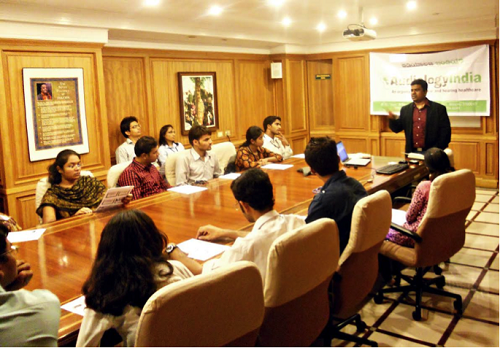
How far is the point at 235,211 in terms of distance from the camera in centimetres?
329

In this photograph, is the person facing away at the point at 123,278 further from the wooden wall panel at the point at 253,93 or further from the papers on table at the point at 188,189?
A: the wooden wall panel at the point at 253,93

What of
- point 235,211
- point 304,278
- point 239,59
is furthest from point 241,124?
point 304,278

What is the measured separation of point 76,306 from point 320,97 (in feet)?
24.8

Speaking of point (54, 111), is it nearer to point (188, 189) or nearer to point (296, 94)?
point (188, 189)

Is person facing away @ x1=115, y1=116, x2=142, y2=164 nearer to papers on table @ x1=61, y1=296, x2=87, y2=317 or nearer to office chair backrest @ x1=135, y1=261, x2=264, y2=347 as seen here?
papers on table @ x1=61, y1=296, x2=87, y2=317

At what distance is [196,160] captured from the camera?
A: 4684mm

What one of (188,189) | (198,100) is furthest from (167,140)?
(188,189)

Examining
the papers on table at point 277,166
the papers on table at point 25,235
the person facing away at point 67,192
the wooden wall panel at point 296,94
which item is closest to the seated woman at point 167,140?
the papers on table at point 277,166

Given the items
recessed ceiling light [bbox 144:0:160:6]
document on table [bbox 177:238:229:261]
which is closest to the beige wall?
recessed ceiling light [bbox 144:0:160:6]

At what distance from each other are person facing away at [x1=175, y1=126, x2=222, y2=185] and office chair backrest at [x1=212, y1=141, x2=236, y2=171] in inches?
22.7

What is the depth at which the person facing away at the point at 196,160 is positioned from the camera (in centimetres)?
461

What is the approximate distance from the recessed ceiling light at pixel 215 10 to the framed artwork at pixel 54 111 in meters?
1.51

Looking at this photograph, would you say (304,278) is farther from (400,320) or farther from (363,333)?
(400,320)

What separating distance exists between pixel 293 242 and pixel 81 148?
12.4 ft
